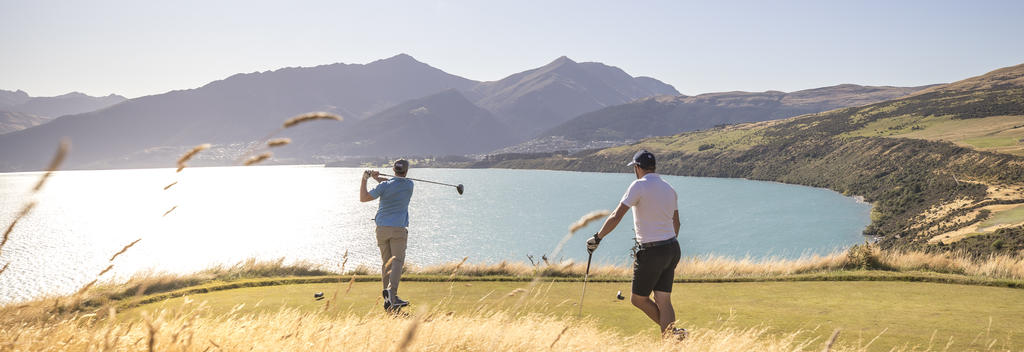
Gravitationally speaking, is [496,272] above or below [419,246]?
above

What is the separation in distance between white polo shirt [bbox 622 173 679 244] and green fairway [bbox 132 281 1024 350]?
1.41m

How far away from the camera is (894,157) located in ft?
313

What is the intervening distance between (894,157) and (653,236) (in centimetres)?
11091

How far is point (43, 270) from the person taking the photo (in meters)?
46.9

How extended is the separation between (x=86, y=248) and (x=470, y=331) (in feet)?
233

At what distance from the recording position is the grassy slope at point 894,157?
191 feet

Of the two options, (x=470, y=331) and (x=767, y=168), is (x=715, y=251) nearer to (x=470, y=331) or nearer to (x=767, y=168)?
(x=470, y=331)

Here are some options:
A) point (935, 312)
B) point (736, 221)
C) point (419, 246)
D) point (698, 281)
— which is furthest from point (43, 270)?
point (736, 221)

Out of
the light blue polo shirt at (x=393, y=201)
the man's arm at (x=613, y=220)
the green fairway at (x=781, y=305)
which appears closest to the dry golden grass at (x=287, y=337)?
the man's arm at (x=613, y=220)

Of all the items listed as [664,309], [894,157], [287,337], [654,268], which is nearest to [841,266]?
[664,309]

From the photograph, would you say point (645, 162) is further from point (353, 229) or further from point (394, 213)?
point (353, 229)

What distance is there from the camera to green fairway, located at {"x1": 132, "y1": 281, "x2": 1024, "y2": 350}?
7.36 m

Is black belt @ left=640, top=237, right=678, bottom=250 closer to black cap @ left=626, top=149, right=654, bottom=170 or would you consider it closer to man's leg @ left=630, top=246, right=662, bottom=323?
man's leg @ left=630, top=246, right=662, bottom=323

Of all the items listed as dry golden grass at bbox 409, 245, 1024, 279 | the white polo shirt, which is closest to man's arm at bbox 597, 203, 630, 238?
the white polo shirt
